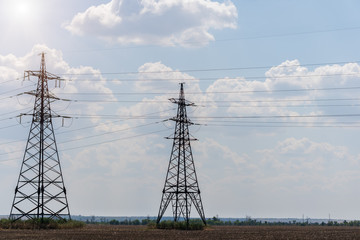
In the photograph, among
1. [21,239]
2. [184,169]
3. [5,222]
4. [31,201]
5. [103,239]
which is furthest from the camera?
[184,169]

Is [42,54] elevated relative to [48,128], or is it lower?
elevated

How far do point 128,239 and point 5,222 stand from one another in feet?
102

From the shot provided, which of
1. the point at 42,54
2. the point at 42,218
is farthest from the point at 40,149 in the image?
the point at 42,54

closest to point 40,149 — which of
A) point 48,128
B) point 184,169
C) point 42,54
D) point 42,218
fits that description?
point 48,128

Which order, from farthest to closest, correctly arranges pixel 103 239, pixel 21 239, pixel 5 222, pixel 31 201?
1. pixel 5 222
2. pixel 31 201
3. pixel 103 239
4. pixel 21 239

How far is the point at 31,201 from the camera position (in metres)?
72.9

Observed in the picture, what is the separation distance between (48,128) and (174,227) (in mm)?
26588

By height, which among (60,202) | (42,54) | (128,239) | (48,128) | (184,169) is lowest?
(128,239)

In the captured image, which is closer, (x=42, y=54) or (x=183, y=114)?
(x=42, y=54)

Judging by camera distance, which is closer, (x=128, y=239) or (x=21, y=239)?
(x=21, y=239)

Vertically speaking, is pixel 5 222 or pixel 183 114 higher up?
pixel 183 114

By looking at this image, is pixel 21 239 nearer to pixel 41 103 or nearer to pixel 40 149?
pixel 40 149

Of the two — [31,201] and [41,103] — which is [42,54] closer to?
[41,103]

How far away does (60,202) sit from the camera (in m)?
74.4
